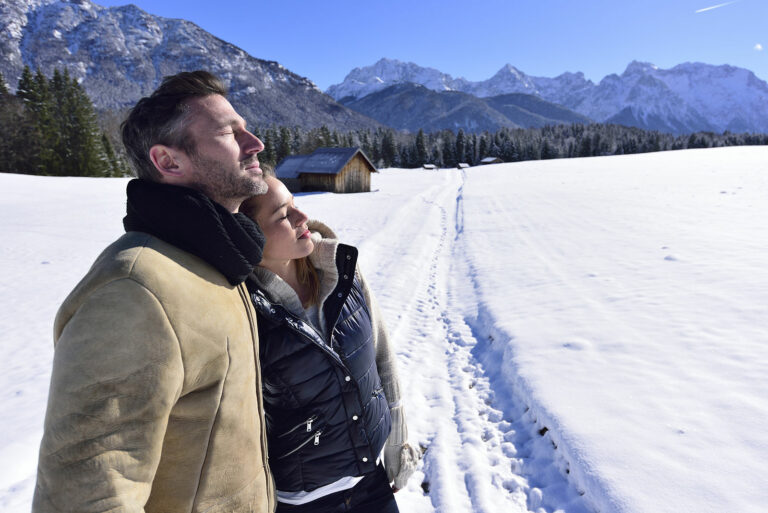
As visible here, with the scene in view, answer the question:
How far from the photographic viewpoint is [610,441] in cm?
355

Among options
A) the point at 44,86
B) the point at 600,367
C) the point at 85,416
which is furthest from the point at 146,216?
the point at 44,86

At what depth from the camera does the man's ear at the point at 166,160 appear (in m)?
1.30

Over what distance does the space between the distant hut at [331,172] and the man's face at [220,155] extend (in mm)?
33736

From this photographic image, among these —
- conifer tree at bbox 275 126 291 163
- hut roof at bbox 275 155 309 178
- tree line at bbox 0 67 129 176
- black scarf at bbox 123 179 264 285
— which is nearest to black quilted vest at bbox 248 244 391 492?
black scarf at bbox 123 179 264 285

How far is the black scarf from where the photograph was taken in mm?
1210

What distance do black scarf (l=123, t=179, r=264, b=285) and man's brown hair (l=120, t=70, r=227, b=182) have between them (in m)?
0.11

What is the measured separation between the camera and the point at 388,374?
261cm

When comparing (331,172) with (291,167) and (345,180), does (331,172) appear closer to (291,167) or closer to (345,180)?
(345,180)

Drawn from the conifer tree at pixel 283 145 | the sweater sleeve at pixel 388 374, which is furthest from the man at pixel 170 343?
the conifer tree at pixel 283 145

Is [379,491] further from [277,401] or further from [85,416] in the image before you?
[85,416]

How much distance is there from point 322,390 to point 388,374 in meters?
0.82

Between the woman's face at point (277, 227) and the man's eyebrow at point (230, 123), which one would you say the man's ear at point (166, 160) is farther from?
the woman's face at point (277, 227)

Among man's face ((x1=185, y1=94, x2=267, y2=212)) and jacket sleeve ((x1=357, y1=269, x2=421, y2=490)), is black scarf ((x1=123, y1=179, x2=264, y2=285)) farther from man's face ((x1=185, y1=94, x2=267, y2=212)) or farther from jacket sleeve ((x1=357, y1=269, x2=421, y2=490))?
jacket sleeve ((x1=357, y1=269, x2=421, y2=490))

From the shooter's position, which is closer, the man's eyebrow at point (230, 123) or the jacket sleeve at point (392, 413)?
the man's eyebrow at point (230, 123)
